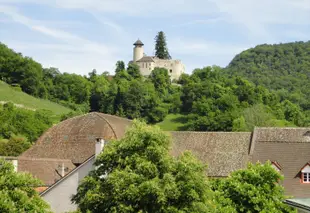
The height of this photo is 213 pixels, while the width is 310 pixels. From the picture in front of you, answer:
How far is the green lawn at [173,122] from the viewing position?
386 ft

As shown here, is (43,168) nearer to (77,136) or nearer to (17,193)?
(77,136)

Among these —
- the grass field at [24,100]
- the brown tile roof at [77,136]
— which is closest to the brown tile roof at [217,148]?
the brown tile roof at [77,136]

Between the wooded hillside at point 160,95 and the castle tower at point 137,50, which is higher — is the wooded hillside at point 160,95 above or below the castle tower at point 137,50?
below

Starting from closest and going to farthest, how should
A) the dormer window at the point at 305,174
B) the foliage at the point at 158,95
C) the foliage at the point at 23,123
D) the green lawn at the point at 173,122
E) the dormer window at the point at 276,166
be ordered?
the dormer window at the point at 305,174
the dormer window at the point at 276,166
the foliage at the point at 23,123
the foliage at the point at 158,95
the green lawn at the point at 173,122

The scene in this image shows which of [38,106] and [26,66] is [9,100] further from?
[26,66]

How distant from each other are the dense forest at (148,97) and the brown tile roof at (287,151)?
1735 inches

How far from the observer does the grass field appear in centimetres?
11193

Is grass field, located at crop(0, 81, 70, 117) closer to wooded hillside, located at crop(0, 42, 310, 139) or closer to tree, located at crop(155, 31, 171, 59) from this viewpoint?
wooded hillside, located at crop(0, 42, 310, 139)

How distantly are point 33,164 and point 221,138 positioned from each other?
14341 mm

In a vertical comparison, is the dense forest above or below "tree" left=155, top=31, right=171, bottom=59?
below

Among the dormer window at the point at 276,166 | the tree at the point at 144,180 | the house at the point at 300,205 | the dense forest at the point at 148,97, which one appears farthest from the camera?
the dense forest at the point at 148,97

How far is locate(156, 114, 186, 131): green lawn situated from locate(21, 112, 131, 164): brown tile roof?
251 feet

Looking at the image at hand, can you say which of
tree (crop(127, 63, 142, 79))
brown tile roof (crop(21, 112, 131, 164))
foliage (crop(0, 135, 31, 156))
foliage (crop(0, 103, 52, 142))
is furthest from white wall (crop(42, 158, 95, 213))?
tree (crop(127, 63, 142, 79))

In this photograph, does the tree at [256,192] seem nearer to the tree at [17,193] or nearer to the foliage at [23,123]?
the tree at [17,193]
